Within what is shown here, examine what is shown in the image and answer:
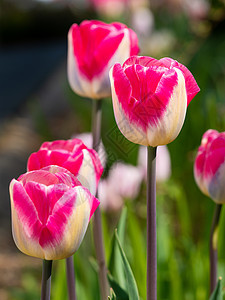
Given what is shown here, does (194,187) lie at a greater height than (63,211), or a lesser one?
lesser

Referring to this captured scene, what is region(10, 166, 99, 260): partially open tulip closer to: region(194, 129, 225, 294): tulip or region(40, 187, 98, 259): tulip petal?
region(40, 187, 98, 259): tulip petal

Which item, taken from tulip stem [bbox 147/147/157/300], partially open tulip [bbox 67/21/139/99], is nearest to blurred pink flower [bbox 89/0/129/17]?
partially open tulip [bbox 67/21/139/99]

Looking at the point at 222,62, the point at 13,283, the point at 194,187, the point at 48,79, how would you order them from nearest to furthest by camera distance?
the point at 194,187 < the point at 13,283 < the point at 222,62 < the point at 48,79

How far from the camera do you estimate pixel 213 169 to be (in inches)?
19.2

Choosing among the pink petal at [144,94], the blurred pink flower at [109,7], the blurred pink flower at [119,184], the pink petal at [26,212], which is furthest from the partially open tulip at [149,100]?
the blurred pink flower at [109,7]

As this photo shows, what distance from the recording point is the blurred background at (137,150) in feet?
2.83

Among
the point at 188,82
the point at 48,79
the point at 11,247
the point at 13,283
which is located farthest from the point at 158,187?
the point at 48,79

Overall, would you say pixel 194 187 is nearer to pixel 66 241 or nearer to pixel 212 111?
pixel 212 111

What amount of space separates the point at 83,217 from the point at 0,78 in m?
5.65

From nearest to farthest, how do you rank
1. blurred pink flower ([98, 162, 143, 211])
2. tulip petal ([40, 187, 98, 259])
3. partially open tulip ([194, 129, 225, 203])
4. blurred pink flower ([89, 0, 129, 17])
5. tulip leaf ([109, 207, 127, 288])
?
1. tulip petal ([40, 187, 98, 259])
2. partially open tulip ([194, 129, 225, 203])
3. tulip leaf ([109, 207, 127, 288])
4. blurred pink flower ([98, 162, 143, 211])
5. blurred pink flower ([89, 0, 129, 17])

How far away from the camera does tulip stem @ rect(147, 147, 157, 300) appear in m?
0.41

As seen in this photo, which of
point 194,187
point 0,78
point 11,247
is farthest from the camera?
point 0,78

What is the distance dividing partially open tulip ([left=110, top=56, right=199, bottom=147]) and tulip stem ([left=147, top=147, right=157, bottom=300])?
18mm

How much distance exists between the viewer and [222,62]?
2.19 meters
